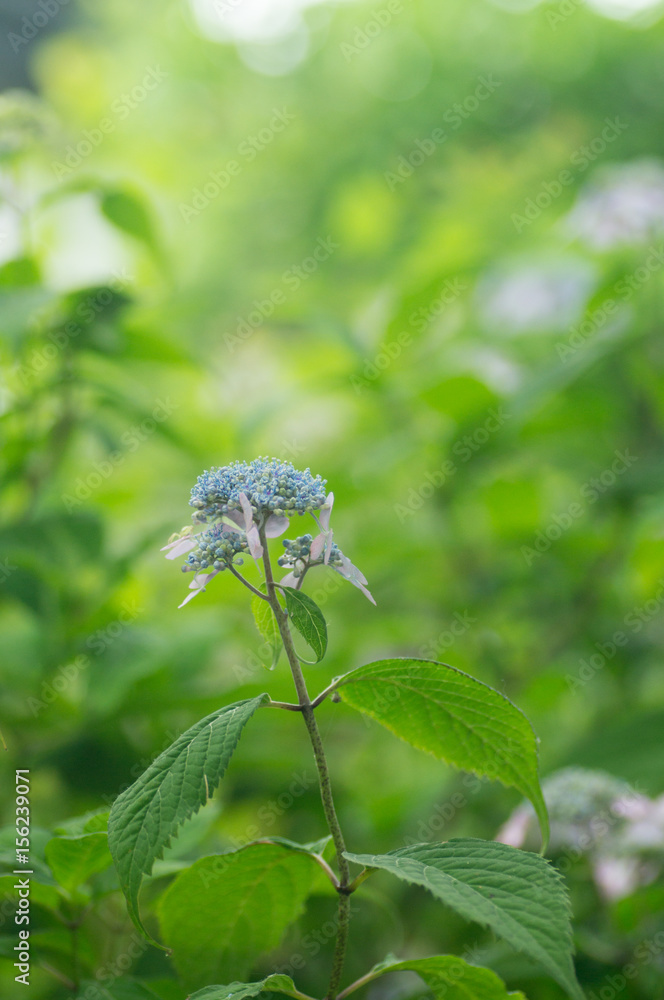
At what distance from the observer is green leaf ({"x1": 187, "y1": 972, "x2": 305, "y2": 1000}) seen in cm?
38

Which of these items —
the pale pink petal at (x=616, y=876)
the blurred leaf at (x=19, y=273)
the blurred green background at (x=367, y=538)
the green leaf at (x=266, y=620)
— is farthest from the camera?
the blurred leaf at (x=19, y=273)

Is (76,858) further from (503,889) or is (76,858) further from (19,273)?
(19,273)

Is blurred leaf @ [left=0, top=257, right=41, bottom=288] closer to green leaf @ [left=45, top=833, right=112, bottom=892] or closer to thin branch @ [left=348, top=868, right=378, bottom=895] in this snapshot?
green leaf @ [left=45, top=833, right=112, bottom=892]

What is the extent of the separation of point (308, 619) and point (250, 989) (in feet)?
0.63

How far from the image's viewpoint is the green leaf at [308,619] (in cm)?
40

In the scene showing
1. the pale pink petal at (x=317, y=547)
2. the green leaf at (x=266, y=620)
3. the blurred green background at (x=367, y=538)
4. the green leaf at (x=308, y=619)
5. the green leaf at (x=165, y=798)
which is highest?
the blurred green background at (x=367, y=538)

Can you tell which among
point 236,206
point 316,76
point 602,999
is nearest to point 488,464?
point 602,999

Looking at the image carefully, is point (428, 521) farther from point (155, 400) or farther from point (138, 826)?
point (138, 826)

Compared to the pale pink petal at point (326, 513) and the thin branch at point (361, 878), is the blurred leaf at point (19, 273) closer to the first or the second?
the pale pink petal at point (326, 513)

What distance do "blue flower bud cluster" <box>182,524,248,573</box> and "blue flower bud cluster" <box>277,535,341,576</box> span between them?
0.02 meters

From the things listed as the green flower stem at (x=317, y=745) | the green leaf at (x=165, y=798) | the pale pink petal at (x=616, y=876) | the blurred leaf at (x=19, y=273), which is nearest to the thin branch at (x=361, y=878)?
the green flower stem at (x=317, y=745)

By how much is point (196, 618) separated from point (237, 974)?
2.05 ft

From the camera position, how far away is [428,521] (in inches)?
50.9

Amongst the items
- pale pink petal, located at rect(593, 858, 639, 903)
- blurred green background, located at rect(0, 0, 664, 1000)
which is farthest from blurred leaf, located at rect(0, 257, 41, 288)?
pale pink petal, located at rect(593, 858, 639, 903)
